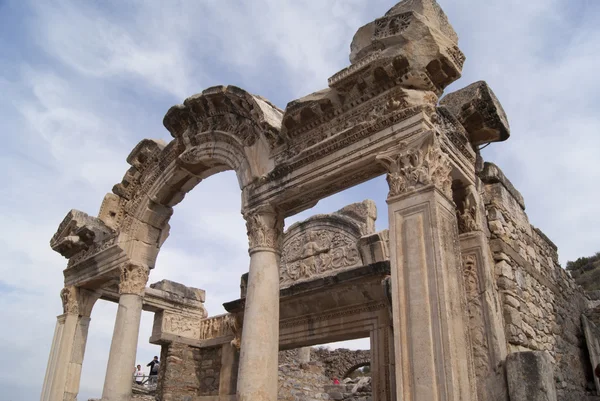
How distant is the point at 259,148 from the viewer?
23.3 ft

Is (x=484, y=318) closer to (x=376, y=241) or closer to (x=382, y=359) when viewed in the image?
(x=382, y=359)

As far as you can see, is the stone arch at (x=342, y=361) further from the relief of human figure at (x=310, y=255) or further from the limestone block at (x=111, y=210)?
the limestone block at (x=111, y=210)

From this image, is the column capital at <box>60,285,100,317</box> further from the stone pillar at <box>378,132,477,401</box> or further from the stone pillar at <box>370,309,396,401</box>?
the stone pillar at <box>378,132,477,401</box>

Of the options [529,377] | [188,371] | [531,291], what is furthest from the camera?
[188,371]

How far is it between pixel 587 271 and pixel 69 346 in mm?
24167

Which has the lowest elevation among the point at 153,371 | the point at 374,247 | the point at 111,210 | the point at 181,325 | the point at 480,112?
the point at 153,371

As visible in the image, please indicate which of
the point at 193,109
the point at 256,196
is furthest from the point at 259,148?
the point at 193,109

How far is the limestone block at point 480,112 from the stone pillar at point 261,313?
104 inches

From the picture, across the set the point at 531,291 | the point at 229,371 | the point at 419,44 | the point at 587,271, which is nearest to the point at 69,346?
the point at 229,371

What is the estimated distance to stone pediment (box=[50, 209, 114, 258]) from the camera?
32.3ft

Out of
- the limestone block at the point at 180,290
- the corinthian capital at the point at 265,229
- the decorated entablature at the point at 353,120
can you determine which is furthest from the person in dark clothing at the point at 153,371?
the corinthian capital at the point at 265,229

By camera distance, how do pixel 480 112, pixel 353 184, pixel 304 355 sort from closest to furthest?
pixel 480 112 → pixel 353 184 → pixel 304 355

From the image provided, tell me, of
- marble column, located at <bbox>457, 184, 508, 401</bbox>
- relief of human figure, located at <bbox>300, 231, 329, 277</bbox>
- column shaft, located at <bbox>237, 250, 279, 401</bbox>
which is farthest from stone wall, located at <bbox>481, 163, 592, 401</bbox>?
relief of human figure, located at <bbox>300, 231, 329, 277</bbox>

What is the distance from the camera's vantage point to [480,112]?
5.93 meters
